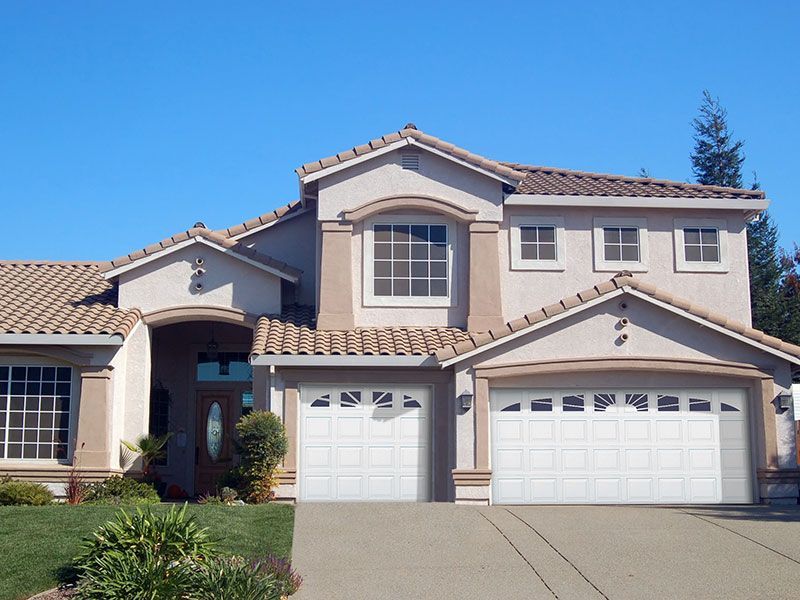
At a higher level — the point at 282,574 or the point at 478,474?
the point at 478,474

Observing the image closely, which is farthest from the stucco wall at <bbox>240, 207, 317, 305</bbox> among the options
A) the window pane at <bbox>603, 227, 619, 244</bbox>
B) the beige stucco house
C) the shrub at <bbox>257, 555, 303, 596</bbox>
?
the shrub at <bbox>257, 555, 303, 596</bbox>

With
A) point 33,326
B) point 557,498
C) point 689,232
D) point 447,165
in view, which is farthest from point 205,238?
point 689,232

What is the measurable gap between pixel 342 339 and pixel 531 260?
4520mm

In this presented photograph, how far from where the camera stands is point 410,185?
21.1 meters

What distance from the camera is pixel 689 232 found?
2236 cm

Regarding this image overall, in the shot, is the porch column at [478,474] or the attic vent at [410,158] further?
the attic vent at [410,158]

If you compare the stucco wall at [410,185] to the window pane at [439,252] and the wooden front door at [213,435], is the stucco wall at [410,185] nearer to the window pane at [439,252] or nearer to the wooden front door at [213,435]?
the window pane at [439,252]

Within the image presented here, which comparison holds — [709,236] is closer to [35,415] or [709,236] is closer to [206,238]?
[206,238]

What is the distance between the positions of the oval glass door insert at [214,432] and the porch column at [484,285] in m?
6.43

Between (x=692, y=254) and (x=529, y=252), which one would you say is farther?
(x=692, y=254)

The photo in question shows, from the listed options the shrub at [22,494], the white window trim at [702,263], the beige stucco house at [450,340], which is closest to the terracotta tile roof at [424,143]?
the beige stucco house at [450,340]

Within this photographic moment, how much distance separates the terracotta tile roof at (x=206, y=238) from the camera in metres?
21.0

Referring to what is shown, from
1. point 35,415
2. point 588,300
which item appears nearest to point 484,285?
point 588,300

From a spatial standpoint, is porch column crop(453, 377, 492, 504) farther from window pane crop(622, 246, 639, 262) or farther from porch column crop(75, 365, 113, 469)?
porch column crop(75, 365, 113, 469)
